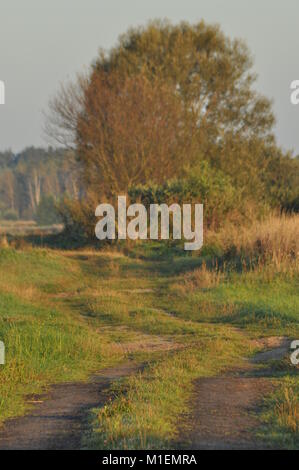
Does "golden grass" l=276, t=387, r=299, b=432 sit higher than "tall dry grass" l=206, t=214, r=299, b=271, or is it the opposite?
"tall dry grass" l=206, t=214, r=299, b=271

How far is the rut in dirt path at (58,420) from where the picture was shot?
6957mm

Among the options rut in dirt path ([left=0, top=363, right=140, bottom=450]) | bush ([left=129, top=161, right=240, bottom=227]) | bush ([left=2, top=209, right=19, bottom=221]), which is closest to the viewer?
rut in dirt path ([left=0, top=363, right=140, bottom=450])

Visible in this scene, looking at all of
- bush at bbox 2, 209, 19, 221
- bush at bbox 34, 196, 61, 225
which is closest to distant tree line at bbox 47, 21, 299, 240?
bush at bbox 34, 196, 61, 225

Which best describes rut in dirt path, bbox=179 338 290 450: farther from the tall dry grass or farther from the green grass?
the tall dry grass

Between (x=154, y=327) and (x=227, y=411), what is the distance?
244 inches

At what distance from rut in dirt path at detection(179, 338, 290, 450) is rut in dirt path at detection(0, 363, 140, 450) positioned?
1.06 meters

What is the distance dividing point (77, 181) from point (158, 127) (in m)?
5.82

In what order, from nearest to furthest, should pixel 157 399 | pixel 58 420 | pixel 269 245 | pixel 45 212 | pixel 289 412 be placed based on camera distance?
1. pixel 289 412
2. pixel 58 420
3. pixel 157 399
4. pixel 269 245
5. pixel 45 212

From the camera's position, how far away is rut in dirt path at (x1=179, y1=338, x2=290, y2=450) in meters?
6.77

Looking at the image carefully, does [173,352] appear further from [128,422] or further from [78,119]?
[78,119]

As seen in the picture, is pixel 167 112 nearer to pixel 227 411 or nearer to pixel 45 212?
pixel 227 411

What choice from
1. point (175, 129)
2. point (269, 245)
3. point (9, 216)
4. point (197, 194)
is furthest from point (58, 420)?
point (9, 216)

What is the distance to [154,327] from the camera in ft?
46.3

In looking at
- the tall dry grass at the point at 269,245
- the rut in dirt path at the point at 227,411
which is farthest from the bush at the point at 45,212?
the rut in dirt path at the point at 227,411
